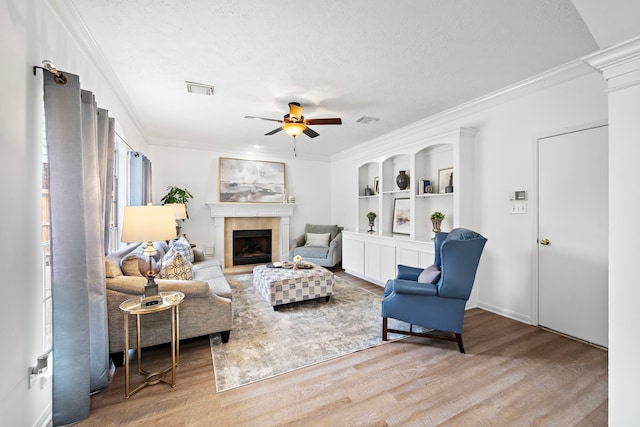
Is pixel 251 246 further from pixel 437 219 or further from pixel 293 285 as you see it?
pixel 437 219

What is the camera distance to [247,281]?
4.78 metres

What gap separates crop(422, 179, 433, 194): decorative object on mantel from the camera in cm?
414

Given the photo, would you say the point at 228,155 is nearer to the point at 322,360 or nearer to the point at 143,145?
the point at 143,145

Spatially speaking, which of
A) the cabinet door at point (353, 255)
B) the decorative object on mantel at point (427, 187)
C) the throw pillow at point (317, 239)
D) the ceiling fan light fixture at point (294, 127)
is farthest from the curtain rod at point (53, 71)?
→ the throw pillow at point (317, 239)

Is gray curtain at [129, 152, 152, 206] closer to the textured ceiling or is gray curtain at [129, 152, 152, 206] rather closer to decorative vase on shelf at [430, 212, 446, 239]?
the textured ceiling

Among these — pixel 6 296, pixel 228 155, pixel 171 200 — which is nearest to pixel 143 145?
pixel 171 200

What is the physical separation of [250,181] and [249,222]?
926mm

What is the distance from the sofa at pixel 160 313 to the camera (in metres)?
2.16

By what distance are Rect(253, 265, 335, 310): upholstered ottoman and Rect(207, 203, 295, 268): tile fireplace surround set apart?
229cm

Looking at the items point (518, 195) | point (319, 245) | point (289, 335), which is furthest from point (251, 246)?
point (518, 195)

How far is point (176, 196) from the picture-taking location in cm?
541

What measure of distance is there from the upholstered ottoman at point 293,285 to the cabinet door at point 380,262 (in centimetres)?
116

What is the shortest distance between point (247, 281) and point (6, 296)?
3576 mm

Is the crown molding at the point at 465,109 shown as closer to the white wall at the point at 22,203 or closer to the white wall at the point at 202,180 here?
the white wall at the point at 202,180
